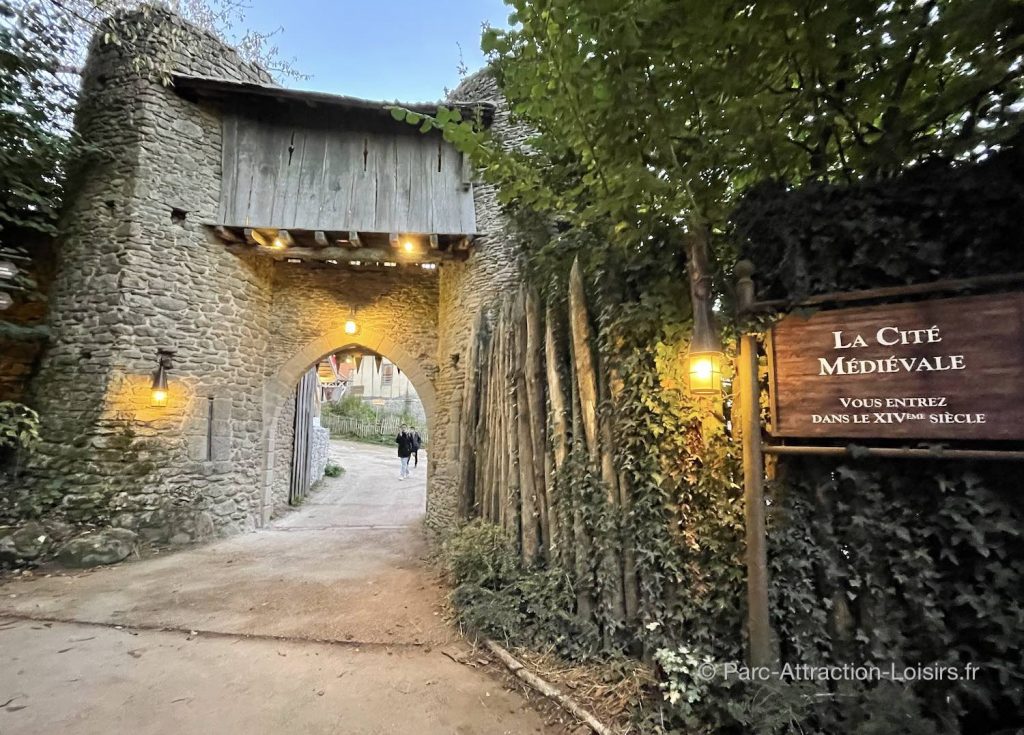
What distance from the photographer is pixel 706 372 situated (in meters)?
2.26

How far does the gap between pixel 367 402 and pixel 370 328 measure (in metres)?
18.6

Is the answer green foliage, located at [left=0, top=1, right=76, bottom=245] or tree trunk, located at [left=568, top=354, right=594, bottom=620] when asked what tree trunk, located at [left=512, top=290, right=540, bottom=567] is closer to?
tree trunk, located at [left=568, top=354, right=594, bottom=620]

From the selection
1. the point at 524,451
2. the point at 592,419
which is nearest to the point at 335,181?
the point at 524,451

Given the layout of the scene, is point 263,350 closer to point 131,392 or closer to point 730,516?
point 131,392

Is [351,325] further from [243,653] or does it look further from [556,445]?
[556,445]

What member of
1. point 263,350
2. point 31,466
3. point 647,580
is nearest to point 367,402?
point 263,350

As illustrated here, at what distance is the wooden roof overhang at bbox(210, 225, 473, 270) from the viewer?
6.66 metres

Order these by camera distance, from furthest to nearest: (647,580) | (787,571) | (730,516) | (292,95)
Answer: (292,95)
(647,580)
(730,516)
(787,571)

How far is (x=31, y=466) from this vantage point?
5.40m

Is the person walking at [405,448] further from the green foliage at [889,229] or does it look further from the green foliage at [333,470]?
the green foliage at [889,229]

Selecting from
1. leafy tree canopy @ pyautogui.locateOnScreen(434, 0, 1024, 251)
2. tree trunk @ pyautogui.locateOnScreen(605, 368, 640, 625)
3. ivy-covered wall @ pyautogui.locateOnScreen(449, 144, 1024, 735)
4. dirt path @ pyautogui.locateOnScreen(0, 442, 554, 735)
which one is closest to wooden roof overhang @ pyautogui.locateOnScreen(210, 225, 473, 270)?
ivy-covered wall @ pyautogui.locateOnScreen(449, 144, 1024, 735)

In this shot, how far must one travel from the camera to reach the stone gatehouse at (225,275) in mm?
5684

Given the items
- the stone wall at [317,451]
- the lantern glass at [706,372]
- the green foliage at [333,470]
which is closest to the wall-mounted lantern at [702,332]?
the lantern glass at [706,372]

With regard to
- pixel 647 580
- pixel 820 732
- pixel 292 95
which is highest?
pixel 292 95
